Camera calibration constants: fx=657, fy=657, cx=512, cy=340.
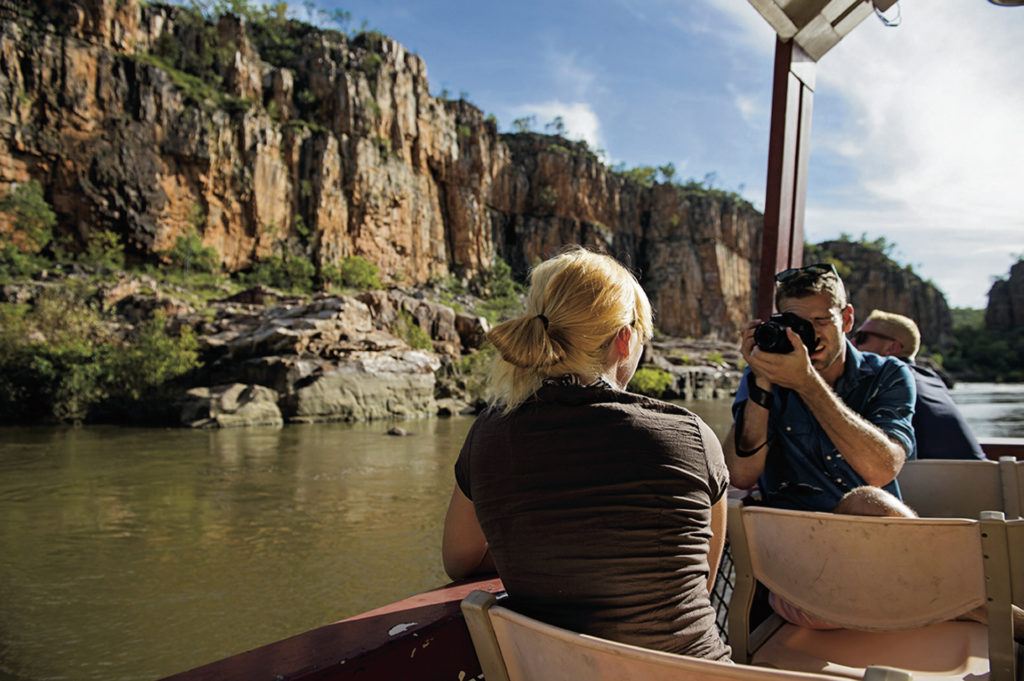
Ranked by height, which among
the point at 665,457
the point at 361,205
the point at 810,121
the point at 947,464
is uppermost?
the point at 361,205

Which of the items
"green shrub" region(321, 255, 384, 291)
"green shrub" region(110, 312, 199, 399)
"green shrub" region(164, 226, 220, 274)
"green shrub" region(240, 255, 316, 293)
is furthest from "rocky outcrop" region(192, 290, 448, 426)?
"green shrub" region(321, 255, 384, 291)

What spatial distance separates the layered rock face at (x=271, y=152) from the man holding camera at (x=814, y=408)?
95.9ft

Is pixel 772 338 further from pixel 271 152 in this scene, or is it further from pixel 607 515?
pixel 271 152

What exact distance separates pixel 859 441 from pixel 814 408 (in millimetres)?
157

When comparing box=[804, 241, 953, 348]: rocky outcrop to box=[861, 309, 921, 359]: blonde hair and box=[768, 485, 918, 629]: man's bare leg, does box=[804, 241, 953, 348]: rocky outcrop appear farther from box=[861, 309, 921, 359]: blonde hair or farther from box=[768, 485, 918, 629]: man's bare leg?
box=[768, 485, 918, 629]: man's bare leg

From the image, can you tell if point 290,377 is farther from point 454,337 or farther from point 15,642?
point 15,642

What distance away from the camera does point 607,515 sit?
1152 mm

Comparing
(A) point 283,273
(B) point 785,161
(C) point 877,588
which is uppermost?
(A) point 283,273

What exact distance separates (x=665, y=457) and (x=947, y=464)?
5.79ft

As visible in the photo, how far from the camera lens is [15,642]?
15.1ft

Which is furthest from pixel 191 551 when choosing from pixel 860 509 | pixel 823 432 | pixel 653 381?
pixel 653 381

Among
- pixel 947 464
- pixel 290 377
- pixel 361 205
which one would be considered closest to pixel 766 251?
pixel 947 464

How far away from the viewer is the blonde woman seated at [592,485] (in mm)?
1149

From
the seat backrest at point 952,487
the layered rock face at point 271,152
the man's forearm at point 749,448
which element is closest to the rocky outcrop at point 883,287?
the layered rock face at point 271,152
